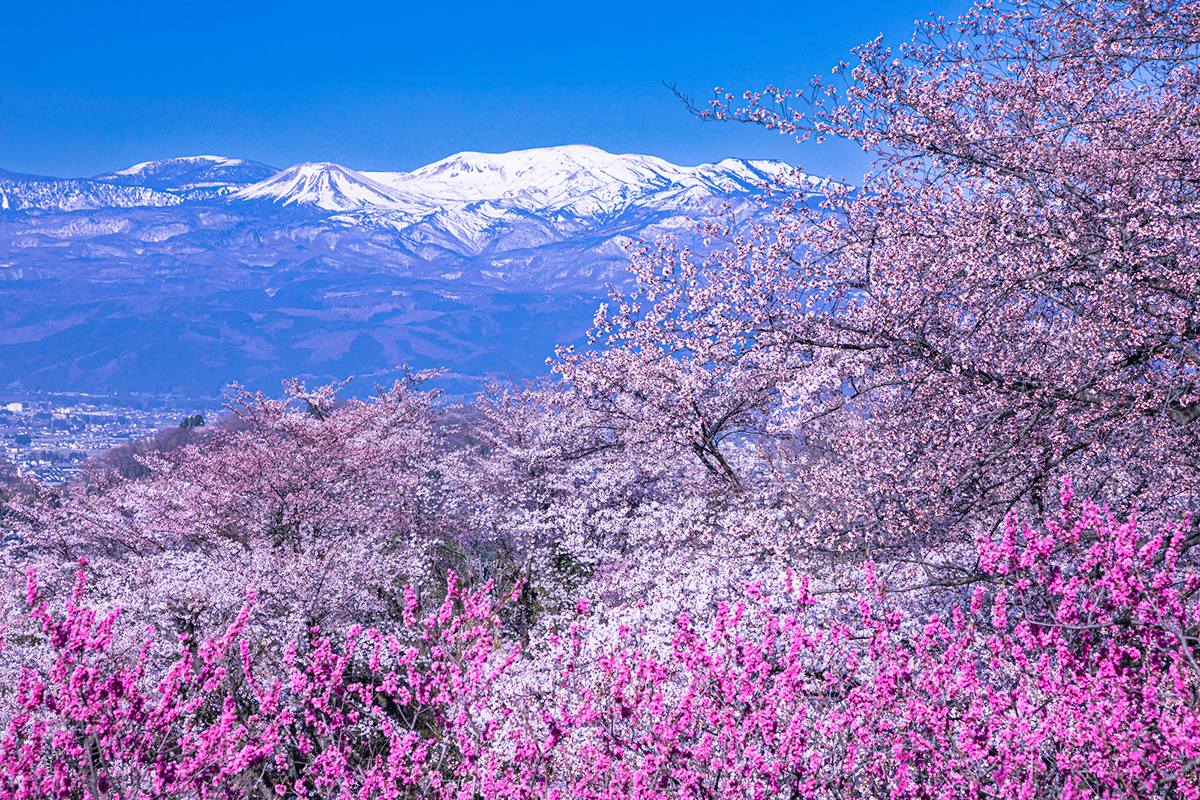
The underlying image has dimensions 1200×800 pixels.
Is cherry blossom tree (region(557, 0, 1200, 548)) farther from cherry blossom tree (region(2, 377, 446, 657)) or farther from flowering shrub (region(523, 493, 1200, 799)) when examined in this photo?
cherry blossom tree (region(2, 377, 446, 657))

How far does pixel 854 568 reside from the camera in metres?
9.20

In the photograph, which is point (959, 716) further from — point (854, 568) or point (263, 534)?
point (263, 534)

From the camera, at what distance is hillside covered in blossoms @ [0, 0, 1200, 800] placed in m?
5.12

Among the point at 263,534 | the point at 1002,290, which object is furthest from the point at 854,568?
the point at 263,534

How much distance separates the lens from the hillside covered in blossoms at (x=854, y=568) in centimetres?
512

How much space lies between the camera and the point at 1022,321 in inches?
349

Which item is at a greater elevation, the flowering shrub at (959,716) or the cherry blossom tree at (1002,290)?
the cherry blossom tree at (1002,290)

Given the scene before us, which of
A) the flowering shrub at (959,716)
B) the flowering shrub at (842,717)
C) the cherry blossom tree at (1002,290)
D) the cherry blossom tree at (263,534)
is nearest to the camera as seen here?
the flowering shrub at (959,716)

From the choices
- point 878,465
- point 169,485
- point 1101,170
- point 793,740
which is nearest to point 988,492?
point 878,465

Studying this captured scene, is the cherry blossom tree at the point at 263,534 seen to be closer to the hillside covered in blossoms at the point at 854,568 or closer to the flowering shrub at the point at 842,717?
the hillside covered in blossoms at the point at 854,568

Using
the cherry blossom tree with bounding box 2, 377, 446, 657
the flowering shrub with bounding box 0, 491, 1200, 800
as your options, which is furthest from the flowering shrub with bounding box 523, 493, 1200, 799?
the cherry blossom tree with bounding box 2, 377, 446, 657

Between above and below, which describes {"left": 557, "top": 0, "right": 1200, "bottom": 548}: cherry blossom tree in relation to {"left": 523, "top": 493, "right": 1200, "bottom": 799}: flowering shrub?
above

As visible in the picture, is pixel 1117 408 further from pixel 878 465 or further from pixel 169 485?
pixel 169 485

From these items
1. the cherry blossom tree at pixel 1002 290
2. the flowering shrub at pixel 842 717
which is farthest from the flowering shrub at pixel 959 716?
the cherry blossom tree at pixel 1002 290
